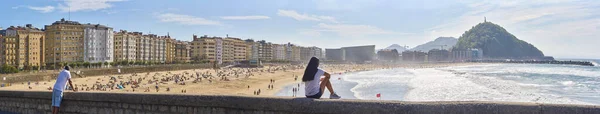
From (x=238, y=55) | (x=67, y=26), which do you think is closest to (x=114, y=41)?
(x=67, y=26)

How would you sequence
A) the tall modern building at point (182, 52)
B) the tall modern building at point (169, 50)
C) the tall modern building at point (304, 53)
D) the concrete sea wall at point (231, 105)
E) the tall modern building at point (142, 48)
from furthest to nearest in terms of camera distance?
1. the tall modern building at point (304, 53)
2. the tall modern building at point (182, 52)
3. the tall modern building at point (169, 50)
4. the tall modern building at point (142, 48)
5. the concrete sea wall at point (231, 105)

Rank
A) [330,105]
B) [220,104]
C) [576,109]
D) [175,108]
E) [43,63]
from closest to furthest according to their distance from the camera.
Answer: [576,109], [330,105], [220,104], [175,108], [43,63]

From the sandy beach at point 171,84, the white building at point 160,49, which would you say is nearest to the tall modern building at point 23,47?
the sandy beach at point 171,84

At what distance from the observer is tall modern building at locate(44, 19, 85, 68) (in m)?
67.8

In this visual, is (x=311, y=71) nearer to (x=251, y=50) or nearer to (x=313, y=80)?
(x=313, y=80)

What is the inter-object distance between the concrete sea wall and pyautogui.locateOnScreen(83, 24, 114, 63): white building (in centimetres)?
7274

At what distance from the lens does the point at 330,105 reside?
5.29 m

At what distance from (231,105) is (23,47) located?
235 feet

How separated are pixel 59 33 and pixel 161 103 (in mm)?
72585

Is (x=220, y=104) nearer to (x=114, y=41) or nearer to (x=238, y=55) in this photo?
(x=114, y=41)

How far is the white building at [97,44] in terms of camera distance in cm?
7419

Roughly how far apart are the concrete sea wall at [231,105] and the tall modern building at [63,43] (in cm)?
6593

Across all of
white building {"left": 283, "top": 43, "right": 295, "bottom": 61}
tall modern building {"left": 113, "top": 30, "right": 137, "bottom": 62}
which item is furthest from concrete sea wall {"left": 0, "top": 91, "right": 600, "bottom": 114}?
white building {"left": 283, "top": 43, "right": 295, "bottom": 61}

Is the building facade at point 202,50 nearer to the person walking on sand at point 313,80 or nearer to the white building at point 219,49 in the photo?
the white building at point 219,49
